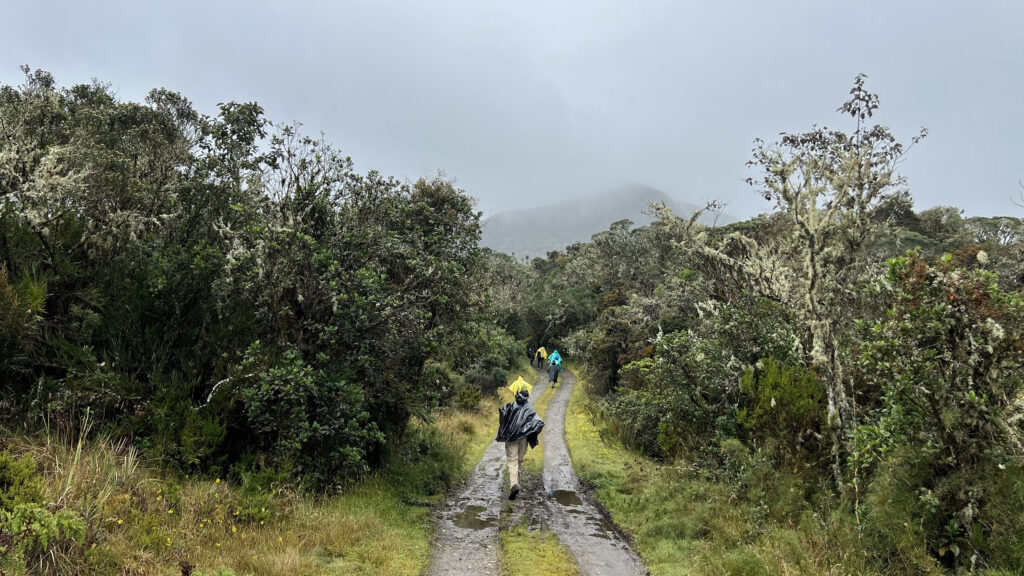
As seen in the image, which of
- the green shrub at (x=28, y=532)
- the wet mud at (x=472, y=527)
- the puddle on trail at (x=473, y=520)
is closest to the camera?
the green shrub at (x=28, y=532)

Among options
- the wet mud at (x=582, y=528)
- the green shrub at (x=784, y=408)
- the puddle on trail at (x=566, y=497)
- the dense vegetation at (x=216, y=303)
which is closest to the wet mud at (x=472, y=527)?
the puddle on trail at (x=566, y=497)

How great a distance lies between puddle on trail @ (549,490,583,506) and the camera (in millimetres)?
9516

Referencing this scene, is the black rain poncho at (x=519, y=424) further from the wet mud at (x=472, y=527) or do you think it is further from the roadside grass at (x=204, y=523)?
the roadside grass at (x=204, y=523)

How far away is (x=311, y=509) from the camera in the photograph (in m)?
6.77

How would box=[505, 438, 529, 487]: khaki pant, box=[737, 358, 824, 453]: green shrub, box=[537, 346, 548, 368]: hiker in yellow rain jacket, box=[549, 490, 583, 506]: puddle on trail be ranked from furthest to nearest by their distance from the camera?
box=[537, 346, 548, 368]: hiker in yellow rain jacket → box=[505, 438, 529, 487]: khaki pant → box=[549, 490, 583, 506]: puddle on trail → box=[737, 358, 824, 453]: green shrub

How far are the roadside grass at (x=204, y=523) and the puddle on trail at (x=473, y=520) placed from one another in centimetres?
56

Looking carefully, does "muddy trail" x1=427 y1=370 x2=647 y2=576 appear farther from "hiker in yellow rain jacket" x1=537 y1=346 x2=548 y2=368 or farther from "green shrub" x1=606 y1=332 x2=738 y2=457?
"hiker in yellow rain jacket" x1=537 y1=346 x2=548 y2=368

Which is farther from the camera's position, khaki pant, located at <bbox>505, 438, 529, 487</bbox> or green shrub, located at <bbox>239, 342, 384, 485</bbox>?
khaki pant, located at <bbox>505, 438, 529, 487</bbox>

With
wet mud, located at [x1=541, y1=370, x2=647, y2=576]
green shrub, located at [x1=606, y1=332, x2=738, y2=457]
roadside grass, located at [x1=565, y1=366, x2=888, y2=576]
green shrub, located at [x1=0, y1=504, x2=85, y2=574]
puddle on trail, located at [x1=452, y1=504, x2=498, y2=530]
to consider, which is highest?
green shrub, located at [x1=606, y1=332, x2=738, y2=457]

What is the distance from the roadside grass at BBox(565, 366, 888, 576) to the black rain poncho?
73.4 inches

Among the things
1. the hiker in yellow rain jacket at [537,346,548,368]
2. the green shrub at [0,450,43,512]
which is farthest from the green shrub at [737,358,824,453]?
the hiker in yellow rain jacket at [537,346,548,368]

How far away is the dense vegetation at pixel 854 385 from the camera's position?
15.6 ft

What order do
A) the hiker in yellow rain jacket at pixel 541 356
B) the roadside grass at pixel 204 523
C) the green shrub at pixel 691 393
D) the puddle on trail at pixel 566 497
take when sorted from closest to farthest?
the roadside grass at pixel 204 523
the puddle on trail at pixel 566 497
the green shrub at pixel 691 393
the hiker in yellow rain jacket at pixel 541 356

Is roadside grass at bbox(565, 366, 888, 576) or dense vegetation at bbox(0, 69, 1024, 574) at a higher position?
dense vegetation at bbox(0, 69, 1024, 574)
